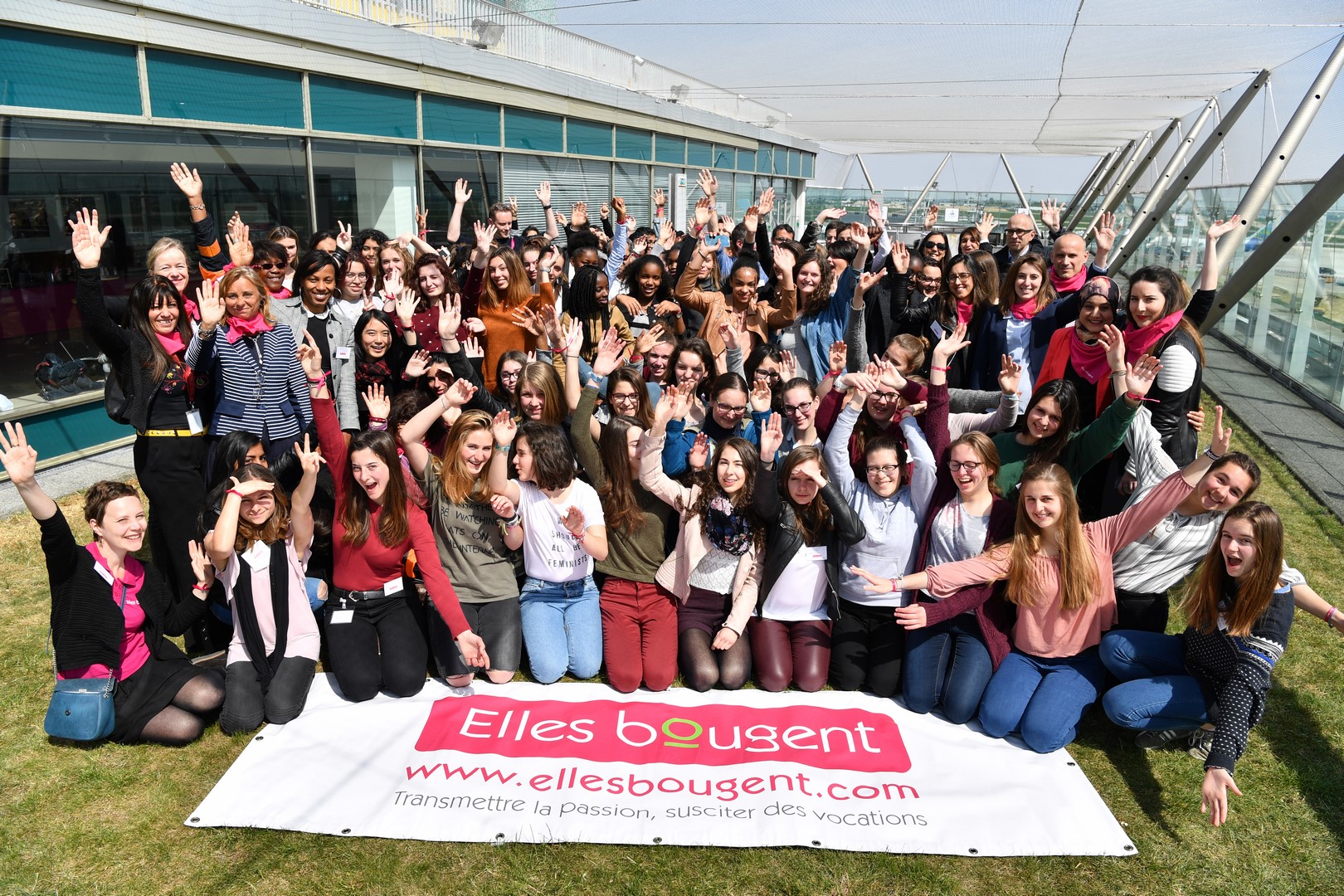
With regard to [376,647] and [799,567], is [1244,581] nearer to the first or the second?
[799,567]

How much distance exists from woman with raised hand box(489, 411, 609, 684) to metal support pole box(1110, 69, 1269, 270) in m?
9.69

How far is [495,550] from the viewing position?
4188 millimetres

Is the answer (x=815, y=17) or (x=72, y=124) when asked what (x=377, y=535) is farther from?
(x=815, y=17)

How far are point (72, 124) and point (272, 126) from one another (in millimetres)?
1725

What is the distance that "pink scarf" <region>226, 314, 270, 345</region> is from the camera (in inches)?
165

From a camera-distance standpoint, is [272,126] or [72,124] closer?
[72,124]

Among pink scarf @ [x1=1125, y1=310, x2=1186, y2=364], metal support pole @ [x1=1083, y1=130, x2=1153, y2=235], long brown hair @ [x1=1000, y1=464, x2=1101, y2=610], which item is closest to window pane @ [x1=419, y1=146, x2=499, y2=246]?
pink scarf @ [x1=1125, y1=310, x2=1186, y2=364]

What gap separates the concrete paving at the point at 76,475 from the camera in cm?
587

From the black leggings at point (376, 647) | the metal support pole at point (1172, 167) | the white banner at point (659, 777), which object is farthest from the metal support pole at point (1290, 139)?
the black leggings at point (376, 647)

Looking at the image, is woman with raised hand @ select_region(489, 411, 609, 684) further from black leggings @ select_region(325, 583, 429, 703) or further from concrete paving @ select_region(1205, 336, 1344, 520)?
concrete paving @ select_region(1205, 336, 1344, 520)

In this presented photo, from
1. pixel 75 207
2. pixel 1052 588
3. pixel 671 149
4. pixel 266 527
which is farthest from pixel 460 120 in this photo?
pixel 1052 588

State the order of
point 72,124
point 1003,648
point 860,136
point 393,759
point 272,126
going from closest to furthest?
1. point 393,759
2. point 1003,648
3. point 72,124
4. point 272,126
5. point 860,136

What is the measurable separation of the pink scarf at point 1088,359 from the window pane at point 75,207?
5.95m

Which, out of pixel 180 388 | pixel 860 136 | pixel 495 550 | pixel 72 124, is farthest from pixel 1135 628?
pixel 860 136
